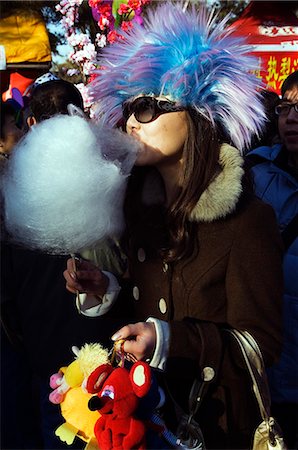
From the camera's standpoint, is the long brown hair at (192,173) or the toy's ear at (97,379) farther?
the long brown hair at (192,173)

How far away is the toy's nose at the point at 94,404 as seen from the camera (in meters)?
1.26

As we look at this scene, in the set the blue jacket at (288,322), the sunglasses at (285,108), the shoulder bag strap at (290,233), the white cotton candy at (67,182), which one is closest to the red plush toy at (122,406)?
the white cotton candy at (67,182)

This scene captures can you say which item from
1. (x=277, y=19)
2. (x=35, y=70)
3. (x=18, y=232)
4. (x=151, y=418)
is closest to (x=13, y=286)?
(x=18, y=232)

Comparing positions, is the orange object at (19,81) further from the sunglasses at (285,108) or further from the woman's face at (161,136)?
the woman's face at (161,136)

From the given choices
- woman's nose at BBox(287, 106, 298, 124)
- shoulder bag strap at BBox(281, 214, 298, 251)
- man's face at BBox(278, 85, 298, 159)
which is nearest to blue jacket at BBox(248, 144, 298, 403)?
shoulder bag strap at BBox(281, 214, 298, 251)

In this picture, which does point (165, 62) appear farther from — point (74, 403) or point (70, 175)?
point (74, 403)

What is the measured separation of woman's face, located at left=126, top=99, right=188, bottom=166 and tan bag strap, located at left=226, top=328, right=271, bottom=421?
0.52 meters

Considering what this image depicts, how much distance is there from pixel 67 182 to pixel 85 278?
33 cm

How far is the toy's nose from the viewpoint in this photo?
1.26 metres

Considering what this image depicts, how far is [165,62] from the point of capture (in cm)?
156

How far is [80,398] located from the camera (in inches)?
55.9

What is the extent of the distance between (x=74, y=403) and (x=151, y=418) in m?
0.20

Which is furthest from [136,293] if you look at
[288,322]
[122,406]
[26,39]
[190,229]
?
[26,39]

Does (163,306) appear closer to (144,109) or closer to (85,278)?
(85,278)
